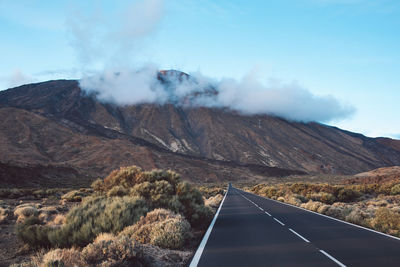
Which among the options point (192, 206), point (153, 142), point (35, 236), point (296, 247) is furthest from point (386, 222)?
point (153, 142)

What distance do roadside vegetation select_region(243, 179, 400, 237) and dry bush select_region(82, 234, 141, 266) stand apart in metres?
10.0

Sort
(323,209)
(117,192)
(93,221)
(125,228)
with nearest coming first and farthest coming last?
(125,228), (93,221), (117,192), (323,209)

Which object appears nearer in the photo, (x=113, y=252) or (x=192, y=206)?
(x=113, y=252)

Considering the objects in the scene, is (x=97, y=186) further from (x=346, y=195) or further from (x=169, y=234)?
(x=346, y=195)

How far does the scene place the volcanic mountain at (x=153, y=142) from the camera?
9150 centimetres

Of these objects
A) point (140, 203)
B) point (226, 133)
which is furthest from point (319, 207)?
point (226, 133)

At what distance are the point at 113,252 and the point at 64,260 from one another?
3.00ft

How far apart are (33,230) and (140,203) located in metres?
3.44

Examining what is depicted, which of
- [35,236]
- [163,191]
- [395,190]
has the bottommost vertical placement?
[35,236]

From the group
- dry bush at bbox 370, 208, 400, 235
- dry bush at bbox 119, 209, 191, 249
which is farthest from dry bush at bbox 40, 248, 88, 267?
dry bush at bbox 370, 208, 400, 235

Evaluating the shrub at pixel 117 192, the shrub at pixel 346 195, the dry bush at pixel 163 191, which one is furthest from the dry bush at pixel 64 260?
the shrub at pixel 346 195

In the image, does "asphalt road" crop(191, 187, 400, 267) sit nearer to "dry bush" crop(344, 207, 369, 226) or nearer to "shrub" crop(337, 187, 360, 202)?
"dry bush" crop(344, 207, 369, 226)

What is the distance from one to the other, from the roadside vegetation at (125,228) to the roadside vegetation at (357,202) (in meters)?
7.05

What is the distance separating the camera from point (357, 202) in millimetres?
27609
